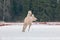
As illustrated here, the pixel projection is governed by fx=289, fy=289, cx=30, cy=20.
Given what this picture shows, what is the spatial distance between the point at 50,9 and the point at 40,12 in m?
1.32

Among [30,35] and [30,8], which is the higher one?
[30,35]

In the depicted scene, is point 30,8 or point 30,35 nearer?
point 30,35

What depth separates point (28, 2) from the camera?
121 ft

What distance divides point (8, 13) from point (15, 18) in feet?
3.54

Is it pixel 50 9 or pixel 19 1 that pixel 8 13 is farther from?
pixel 50 9

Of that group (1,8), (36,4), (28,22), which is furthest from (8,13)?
(28,22)

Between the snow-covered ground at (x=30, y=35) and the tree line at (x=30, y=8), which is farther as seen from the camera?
the tree line at (x=30, y=8)

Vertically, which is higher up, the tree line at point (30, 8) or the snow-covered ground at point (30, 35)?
the snow-covered ground at point (30, 35)

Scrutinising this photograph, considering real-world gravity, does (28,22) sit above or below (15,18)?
above

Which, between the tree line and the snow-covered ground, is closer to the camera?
the snow-covered ground

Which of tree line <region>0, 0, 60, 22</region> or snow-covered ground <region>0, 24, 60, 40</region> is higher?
snow-covered ground <region>0, 24, 60, 40</region>

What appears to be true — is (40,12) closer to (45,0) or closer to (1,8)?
(45,0)

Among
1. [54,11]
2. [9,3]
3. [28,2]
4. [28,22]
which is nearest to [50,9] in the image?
[54,11]

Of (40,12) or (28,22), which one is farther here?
(40,12)
